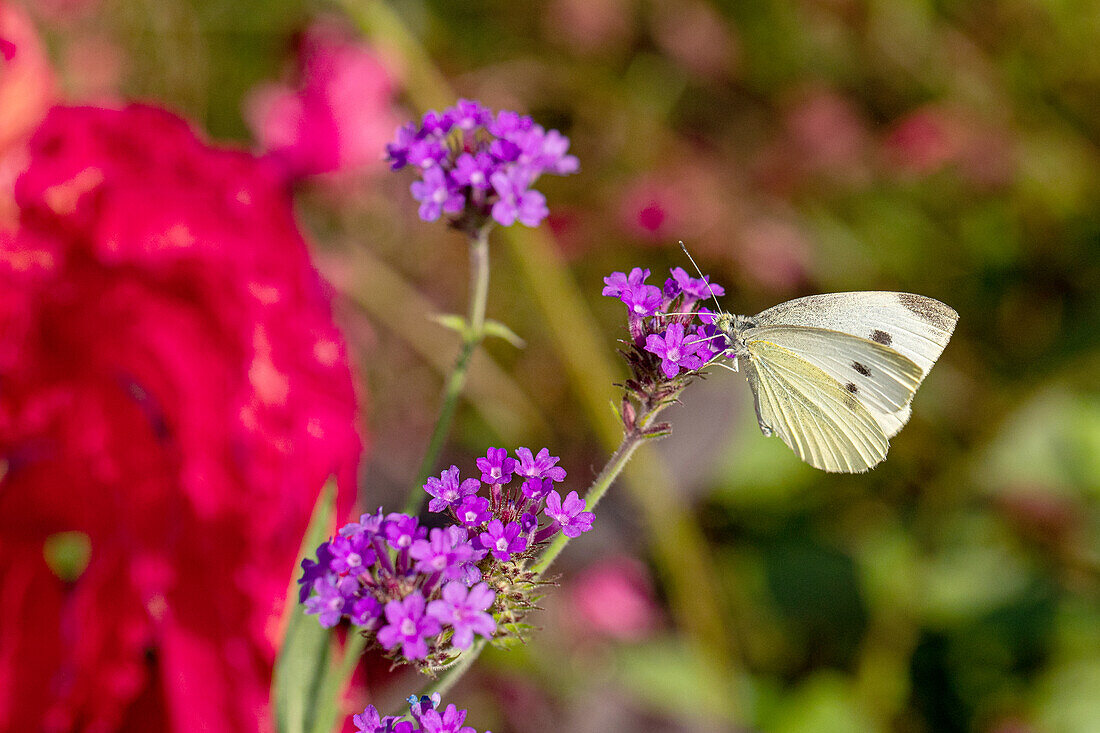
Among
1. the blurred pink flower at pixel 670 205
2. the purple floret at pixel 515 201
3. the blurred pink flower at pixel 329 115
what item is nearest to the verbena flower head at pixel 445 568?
the purple floret at pixel 515 201

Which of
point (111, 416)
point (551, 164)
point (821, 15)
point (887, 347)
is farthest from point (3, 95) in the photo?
point (821, 15)

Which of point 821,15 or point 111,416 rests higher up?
point 821,15

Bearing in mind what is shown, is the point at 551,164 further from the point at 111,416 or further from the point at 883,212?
the point at 883,212

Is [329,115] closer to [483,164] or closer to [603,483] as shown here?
[483,164]

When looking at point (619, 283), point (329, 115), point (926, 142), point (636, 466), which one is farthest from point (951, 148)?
point (619, 283)

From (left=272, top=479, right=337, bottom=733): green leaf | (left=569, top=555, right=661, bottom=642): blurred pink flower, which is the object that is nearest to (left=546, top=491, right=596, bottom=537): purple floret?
(left=272, top=479, right=337, bottom=733): green leaf

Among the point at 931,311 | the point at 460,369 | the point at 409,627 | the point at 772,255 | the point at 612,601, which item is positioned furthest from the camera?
the point at 772,255
